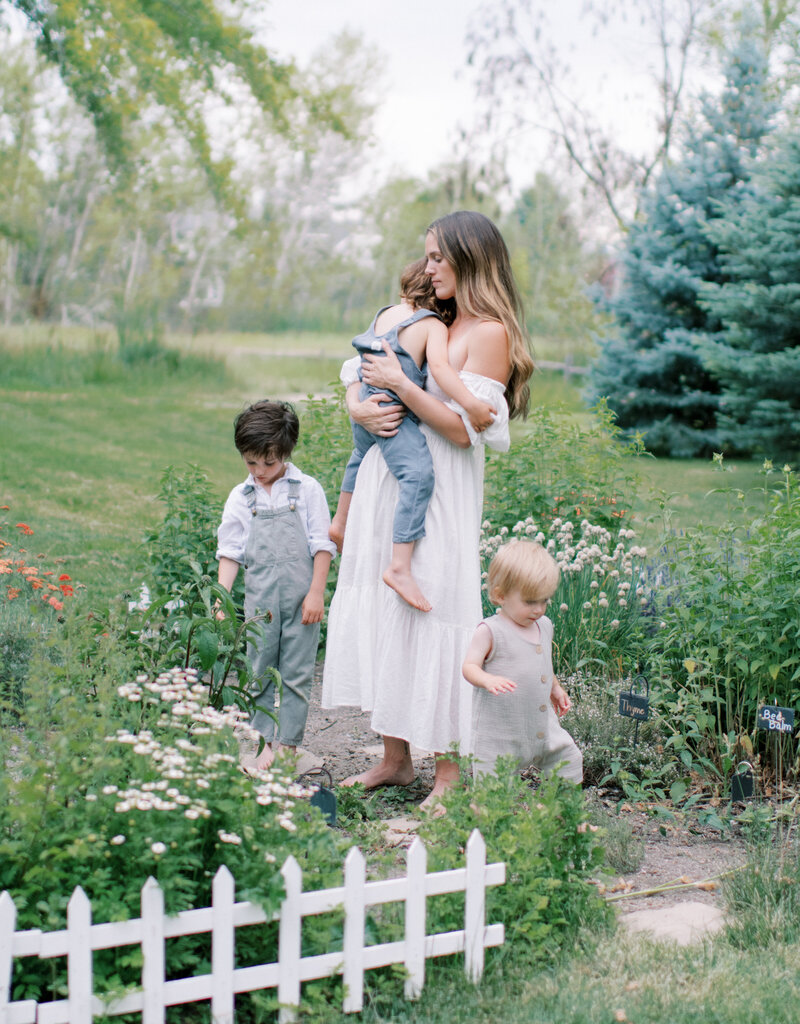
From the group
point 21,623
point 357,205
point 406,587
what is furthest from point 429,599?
point 357,205

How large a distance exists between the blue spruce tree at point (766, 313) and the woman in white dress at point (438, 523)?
8.31 m

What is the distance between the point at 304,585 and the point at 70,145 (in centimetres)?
1746

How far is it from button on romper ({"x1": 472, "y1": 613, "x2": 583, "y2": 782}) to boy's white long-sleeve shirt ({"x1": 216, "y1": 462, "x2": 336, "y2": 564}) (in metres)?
0.84

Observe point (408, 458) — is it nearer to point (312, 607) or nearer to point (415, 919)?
point (312, 607)

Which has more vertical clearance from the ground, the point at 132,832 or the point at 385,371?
the point at 385,371

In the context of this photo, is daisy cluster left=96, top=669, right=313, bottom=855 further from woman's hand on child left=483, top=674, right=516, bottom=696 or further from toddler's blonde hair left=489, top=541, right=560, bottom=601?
toddler's blonde hair left=489, top=541, right=560, bottom=601

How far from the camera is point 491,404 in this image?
320 centimetres

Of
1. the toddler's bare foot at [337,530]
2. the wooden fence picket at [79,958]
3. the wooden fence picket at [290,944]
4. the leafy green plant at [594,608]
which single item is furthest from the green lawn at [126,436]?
the wooden fence picket at [79,958]

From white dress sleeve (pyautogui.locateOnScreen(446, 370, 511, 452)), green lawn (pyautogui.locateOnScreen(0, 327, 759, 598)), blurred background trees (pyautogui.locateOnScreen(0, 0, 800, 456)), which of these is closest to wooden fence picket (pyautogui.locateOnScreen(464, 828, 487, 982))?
white dress sleeve (pyautogui.locateOnScreen(446, 370, 511, 452))

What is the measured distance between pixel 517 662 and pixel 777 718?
2.96 ft

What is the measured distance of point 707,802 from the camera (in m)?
3.55

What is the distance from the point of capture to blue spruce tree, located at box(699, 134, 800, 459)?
426 inches

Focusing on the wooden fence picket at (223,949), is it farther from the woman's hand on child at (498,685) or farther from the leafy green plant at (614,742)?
the leafy green plant at (614,742)

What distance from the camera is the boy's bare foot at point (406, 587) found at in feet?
10.6
